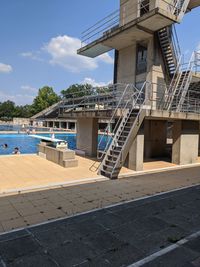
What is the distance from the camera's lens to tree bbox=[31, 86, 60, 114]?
233ft

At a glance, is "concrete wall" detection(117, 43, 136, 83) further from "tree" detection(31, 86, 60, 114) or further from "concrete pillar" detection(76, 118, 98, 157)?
"tree" detection(31, 86, 60, 114)

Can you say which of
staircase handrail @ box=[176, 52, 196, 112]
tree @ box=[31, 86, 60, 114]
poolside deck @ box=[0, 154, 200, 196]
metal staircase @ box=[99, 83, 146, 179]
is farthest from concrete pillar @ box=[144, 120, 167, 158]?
tree @ box=[31, 86, 60, 114]

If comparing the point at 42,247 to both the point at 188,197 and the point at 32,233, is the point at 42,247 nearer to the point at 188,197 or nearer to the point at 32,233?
the point at 32,233

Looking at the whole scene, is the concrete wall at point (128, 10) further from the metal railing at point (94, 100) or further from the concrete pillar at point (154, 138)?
the concrete pillar at point (154, 138)

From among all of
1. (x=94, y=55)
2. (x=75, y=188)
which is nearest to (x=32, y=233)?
(x=75, y=188)

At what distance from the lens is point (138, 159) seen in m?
9.73

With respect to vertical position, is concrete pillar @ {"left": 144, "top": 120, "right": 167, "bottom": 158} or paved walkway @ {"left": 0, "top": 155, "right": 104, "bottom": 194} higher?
concrete pillar @ {"left": 144, "top": 120, "right": 167, "bottom": 158}

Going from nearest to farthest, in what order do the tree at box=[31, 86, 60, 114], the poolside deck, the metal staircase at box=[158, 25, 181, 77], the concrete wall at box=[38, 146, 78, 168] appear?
the poolside deck
the concrete wall at box=[38, 146, 78, 168]
the metal staircase at box=[158, 25, 181, 77]
the tree at box=[31, 86, 60, 114]

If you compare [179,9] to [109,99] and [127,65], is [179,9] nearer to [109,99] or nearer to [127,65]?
[127,65]

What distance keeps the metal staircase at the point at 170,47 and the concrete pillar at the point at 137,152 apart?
6870 millimetres

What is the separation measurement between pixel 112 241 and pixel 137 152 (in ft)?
19.8

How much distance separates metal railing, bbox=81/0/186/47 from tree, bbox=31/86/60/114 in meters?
56.7

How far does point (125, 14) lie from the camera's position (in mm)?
14367

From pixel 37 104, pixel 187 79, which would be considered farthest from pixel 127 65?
pixel 37 104
